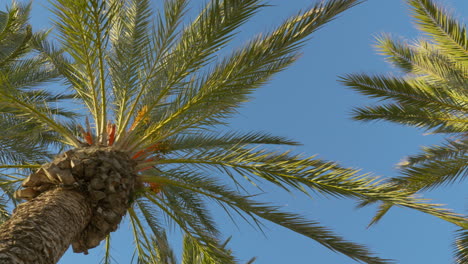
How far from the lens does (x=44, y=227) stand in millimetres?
3922

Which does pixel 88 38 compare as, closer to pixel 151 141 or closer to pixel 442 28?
pixel 151 141

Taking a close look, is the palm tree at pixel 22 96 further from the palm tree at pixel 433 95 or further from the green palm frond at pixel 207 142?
the palm tree at pixel 433 95

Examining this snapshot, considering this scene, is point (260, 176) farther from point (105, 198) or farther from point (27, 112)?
point (27, 112)

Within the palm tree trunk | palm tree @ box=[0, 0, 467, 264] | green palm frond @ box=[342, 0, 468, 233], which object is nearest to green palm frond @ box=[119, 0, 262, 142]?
palm tree @ box=[0, 0, 467, 264]

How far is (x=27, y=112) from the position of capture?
5.48 meters

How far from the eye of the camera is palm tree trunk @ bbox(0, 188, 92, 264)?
3.51 metres

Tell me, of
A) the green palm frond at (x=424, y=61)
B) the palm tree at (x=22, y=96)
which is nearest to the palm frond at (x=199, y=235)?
the palm tree at (x=22, y=96)

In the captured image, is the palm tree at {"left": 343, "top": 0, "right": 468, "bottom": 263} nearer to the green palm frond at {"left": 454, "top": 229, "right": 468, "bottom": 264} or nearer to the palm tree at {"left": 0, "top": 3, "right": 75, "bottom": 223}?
the green palm frond at {"left": 454, "top": 229, "right": 468, "bottom": 264}

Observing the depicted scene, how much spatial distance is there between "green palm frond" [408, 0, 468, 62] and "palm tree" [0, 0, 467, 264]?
4.43m

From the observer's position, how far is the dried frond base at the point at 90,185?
4730mm

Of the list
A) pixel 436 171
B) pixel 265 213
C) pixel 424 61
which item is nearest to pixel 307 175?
pixel 265 213

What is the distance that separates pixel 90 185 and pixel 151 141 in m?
1.43

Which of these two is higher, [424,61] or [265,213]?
[424,61]

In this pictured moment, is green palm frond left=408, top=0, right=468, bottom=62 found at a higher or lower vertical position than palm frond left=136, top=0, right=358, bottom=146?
higher
